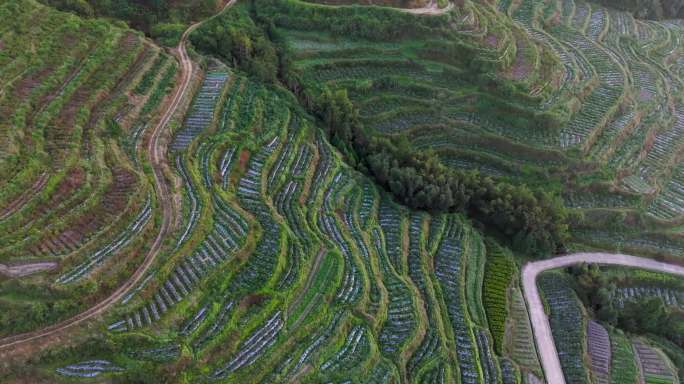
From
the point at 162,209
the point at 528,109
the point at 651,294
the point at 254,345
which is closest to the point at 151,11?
the point at 162,209

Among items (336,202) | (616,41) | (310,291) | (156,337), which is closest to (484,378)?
(310,291)

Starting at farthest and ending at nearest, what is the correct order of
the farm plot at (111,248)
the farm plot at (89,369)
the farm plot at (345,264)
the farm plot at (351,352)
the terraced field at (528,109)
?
1. the terraced field at (528,109)
2. the farm plot at (345,264)
3. the farm plot at (351,352)
4. the farm plot at (111,248)
5. the farm plot at (89,369)

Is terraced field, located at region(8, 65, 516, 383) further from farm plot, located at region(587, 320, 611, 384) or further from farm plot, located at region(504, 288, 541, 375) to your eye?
farm plot, located at region(587, 320, 611, 384)

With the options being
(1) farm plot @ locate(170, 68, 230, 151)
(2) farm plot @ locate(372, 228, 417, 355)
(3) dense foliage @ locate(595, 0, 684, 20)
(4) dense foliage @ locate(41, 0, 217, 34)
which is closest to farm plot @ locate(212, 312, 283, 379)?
(2) farm plot @ locate(372, 228, 417, 355)

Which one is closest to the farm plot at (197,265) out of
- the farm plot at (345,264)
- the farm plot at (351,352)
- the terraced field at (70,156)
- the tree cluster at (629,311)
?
the terraced field at (70,156)

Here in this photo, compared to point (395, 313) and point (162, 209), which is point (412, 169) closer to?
point (395, 313)

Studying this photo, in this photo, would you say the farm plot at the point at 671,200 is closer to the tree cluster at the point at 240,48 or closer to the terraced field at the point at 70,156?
the tree cluster at the point at 240,48
